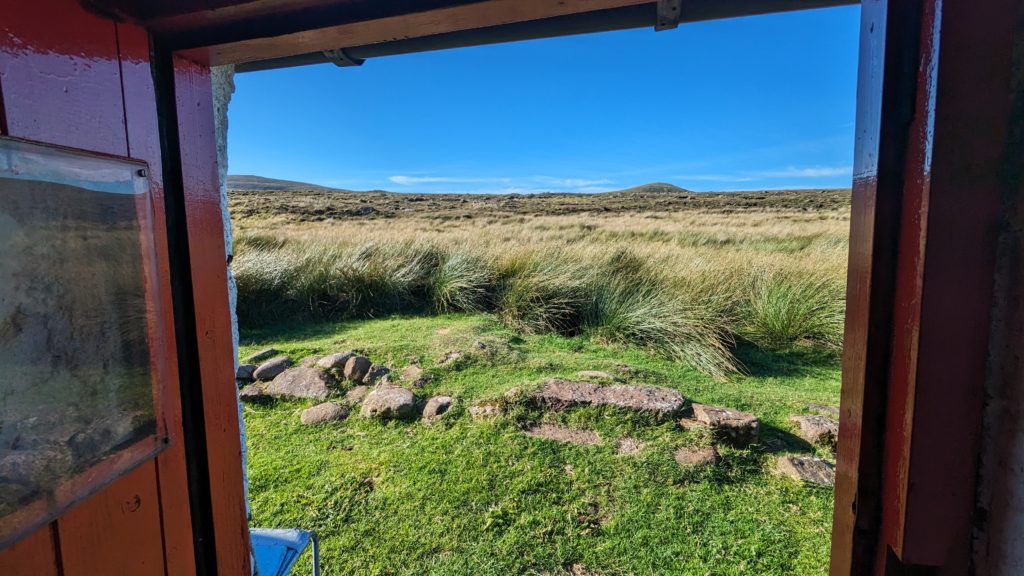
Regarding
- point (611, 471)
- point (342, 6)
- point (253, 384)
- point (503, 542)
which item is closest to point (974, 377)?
point (342, 6)

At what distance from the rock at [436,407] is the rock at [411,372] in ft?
1.77

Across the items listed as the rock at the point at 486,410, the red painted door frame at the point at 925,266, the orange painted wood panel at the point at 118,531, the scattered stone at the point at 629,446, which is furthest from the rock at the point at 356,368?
the red painted door frame at the point at 925,266

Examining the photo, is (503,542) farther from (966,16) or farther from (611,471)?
(966,16)

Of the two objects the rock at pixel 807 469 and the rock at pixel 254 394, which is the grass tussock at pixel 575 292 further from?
the rock at pixel 254 394

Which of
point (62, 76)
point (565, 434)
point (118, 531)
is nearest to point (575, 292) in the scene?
point (565, 434)

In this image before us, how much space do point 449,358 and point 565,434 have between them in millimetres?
1726

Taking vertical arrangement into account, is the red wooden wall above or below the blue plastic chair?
above

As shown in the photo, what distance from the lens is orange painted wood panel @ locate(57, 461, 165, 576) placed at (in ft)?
2.68

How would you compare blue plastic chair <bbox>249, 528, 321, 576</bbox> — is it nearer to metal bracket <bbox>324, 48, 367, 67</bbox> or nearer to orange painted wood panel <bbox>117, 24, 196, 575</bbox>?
orange painted wood panel <bbox>117, 24, 196, 575</bbox>

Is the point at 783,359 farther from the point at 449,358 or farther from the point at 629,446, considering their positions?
the point at 449,358

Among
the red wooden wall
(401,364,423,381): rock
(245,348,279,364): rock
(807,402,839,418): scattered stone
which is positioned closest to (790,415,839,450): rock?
(807,402,839,418): scattered stone

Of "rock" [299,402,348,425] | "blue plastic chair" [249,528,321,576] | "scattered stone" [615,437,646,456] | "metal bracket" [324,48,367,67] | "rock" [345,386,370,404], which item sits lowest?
"scattered stone" [615,437,646,456]

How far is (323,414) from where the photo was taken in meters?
3.63

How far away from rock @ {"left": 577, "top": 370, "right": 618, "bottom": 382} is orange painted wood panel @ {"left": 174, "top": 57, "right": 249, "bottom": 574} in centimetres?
317
